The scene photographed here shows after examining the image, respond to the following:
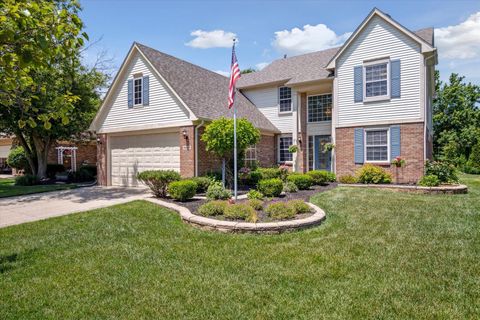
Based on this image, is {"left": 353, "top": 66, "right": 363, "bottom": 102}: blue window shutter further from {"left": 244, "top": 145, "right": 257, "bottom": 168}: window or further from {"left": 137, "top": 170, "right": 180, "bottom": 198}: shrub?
{"left": 137, "top": 170, "right": 180, "bottom": 198}: shrub

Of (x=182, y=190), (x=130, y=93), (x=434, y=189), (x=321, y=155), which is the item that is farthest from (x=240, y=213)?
(x=321, y=155)

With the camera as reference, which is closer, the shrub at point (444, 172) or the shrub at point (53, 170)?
the shrub at point (444, 172)

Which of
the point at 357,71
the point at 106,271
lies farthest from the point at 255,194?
the point at 357,71

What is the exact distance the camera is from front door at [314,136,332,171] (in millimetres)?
17031

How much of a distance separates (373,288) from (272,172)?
9697 mm

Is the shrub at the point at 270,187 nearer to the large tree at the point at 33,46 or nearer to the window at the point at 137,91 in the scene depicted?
the large tree at the point at 33,46

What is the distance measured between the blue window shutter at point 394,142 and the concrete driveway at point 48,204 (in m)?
11.4

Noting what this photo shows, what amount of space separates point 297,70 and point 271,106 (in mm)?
2588

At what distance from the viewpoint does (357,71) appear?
1474 cm

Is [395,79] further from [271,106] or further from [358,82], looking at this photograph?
[271,106]

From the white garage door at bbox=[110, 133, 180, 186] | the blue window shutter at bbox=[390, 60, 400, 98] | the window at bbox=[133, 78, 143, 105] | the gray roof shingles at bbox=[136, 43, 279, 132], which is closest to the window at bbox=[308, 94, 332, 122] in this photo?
the gray roof shingles at bbox=[136, 43, 279, 132]

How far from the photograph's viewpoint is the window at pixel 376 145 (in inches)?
563

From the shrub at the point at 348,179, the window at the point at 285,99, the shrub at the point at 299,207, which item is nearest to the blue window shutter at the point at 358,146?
the shrub at the point at 348,179

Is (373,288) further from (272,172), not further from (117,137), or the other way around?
(117,137)
